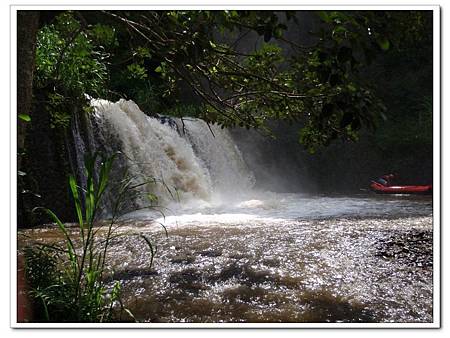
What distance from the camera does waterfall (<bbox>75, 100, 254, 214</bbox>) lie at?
6199mm

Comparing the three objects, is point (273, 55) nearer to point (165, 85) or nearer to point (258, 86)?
point (258, 86)

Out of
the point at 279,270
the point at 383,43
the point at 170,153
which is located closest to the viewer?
the point at 383,43

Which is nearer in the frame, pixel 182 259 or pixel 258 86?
pixel 258 86

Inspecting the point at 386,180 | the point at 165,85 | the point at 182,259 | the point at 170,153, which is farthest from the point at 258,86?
the point at 386,180

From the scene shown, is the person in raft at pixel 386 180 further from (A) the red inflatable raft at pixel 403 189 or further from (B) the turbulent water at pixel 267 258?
(B) the turbulent water at pixel 267 258

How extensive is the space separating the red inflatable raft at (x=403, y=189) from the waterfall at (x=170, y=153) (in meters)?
2.71

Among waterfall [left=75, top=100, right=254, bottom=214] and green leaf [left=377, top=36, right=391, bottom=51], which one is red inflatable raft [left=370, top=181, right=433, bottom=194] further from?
green leaf [left=377, top=36, right=391, bottom=51]

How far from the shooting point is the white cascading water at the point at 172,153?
6254 millimetres

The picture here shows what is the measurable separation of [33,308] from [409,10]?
239 centimetres

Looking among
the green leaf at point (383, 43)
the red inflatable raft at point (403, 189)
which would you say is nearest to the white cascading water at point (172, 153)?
the red inflatable raft at point (403, 189)

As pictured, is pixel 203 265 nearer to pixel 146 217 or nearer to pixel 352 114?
pixel 352 114

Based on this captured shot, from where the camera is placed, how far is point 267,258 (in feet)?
11.0

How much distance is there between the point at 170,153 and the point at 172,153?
41mm
